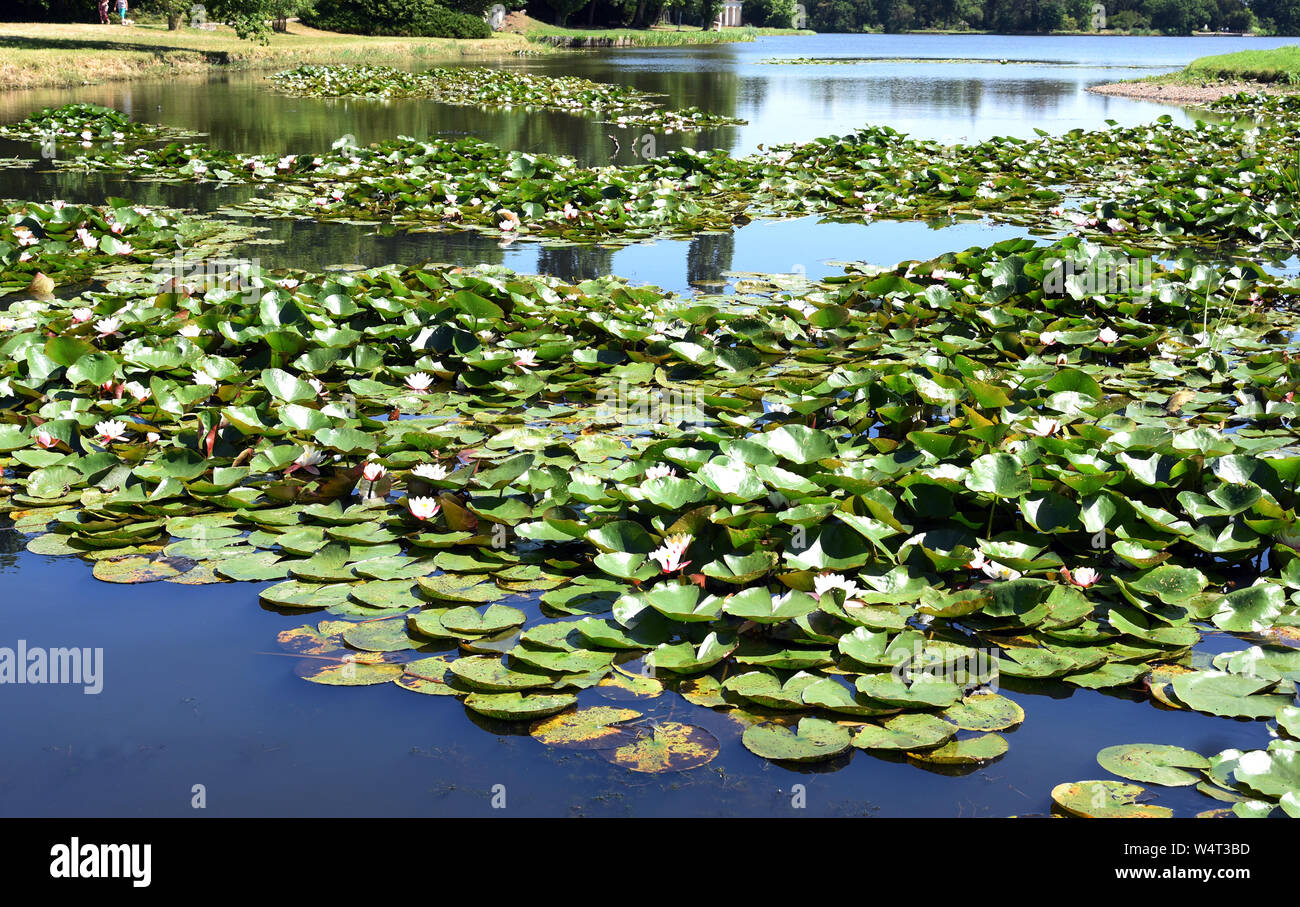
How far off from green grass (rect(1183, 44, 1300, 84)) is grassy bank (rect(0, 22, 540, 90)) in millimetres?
23264

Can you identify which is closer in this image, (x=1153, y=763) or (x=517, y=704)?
(x=1153, y=763)

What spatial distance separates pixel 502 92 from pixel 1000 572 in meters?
20.0

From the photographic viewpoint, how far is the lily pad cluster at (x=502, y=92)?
1603cm

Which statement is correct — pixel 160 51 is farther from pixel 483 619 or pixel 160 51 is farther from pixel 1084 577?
pixel 1084 577

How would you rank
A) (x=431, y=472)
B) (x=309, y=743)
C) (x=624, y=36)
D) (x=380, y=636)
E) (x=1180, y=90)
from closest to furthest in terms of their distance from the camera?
1. (x=309, y=743)
2. (x=380, y=636)
3. (x=431, y=472)
4. (x=1180, y=90)
5. (x=624, y=36)

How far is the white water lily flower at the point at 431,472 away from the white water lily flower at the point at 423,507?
0.09 meters

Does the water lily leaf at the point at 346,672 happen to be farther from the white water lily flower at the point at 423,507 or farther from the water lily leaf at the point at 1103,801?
the water lily leaf at the point at 1103,801

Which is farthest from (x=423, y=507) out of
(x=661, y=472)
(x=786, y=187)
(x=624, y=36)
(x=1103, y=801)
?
(x=624, y=36)

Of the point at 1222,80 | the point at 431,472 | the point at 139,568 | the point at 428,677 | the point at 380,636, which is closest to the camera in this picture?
the point at 428,677

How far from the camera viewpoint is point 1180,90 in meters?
25.2

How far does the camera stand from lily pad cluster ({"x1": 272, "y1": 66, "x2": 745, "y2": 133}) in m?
16.0
